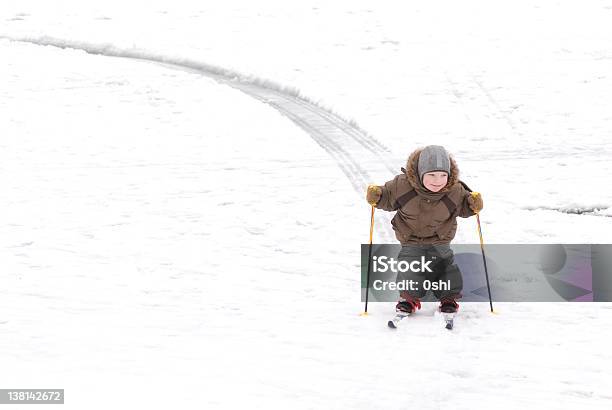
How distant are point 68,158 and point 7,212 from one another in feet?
7.21

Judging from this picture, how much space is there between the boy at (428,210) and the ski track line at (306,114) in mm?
1992

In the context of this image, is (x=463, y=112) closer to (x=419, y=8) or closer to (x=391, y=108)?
(x=391, y=108)

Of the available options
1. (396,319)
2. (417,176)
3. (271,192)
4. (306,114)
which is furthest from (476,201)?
(306,114)

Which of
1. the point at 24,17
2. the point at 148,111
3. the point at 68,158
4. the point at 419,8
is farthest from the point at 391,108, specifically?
the point at 24,17

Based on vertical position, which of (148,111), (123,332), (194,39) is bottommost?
(123,332)

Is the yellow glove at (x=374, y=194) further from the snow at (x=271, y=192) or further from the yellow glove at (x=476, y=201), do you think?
the snow at (x=271, y=192)

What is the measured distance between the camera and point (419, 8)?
63.3 feet

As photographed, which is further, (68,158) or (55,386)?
(68,158)

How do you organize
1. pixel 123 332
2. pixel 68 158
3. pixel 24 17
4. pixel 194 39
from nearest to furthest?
pixel 123 332
pixel 68 158
pixel 194 39
pixel 24 17

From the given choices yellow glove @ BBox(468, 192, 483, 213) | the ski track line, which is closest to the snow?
the ski track line

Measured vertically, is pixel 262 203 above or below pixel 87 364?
above

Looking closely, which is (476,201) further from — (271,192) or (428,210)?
(271,192)

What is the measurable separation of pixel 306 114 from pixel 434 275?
723 centimetres

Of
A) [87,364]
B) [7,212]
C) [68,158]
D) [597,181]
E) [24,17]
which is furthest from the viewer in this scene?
[24,17]
